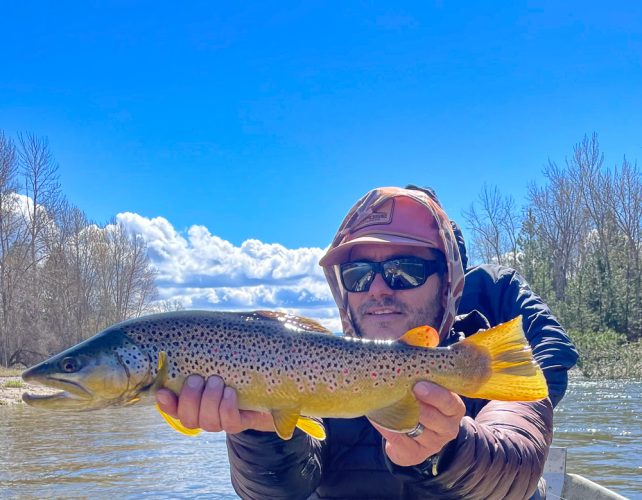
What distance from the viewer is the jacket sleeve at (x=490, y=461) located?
2742mm

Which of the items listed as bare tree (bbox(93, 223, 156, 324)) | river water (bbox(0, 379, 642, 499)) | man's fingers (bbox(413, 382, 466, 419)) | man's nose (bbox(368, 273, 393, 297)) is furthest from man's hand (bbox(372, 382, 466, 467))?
bare tree (bbox(93, 223, 156, 324))

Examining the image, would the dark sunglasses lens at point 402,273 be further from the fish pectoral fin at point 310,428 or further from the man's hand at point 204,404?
the man's hand at point 204,404

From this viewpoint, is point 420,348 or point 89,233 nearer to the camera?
point 420,348

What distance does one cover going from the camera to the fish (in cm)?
276

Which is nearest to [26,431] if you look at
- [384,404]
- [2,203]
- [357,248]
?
[357,248]

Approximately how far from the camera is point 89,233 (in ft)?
175

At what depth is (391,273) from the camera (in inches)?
158

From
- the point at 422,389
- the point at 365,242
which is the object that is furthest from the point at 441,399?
the point at 365,242

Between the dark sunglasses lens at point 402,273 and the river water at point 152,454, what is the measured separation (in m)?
5.30

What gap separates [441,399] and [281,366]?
2.55ft

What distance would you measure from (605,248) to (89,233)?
40712 mm

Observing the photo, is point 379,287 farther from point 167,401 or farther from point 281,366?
point 167,401

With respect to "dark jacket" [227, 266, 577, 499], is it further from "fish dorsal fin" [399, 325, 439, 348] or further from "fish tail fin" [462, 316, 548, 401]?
"fish dorsal fin" [399, 325, 439, 348]

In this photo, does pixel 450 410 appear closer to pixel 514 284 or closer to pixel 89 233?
pixel 514 284
